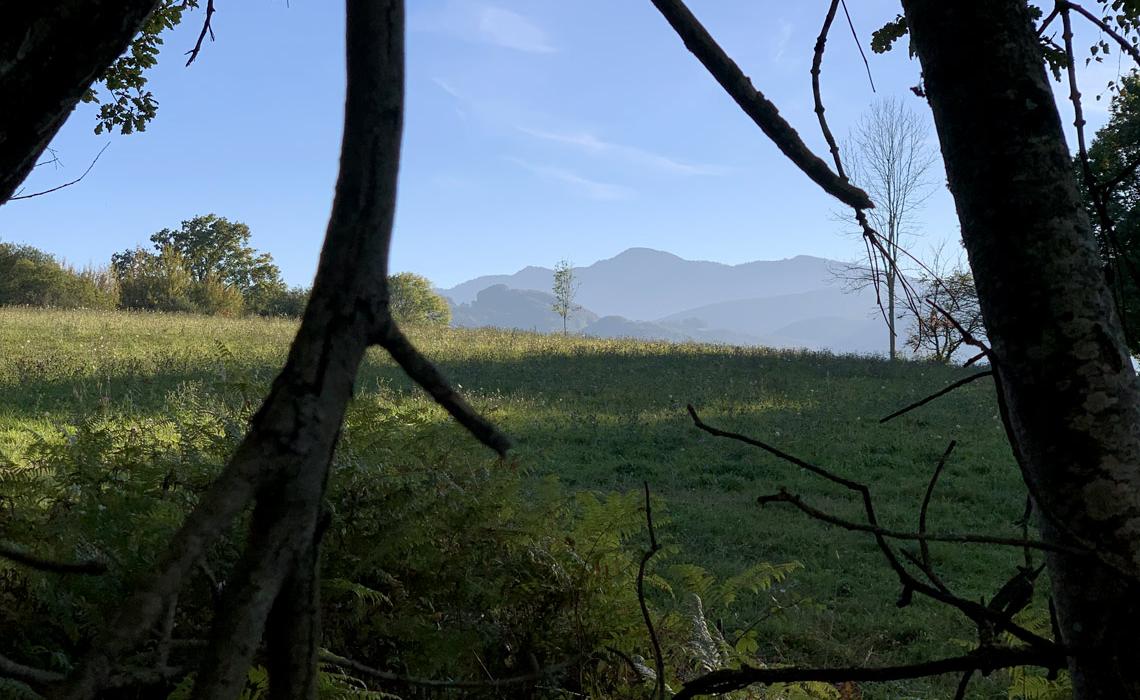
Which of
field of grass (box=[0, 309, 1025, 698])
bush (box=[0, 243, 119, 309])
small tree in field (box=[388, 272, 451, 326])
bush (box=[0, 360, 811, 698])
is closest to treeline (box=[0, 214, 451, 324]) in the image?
bush (box=[0, 243, 119, 309])

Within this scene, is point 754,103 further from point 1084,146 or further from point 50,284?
point 50,284

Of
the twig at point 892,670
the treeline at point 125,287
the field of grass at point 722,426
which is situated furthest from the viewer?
the treeline at point 125,287

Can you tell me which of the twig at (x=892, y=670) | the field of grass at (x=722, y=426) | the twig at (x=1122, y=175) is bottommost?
the field of grass at (x=722, y=426)

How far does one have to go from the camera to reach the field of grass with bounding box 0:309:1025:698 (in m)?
6.30

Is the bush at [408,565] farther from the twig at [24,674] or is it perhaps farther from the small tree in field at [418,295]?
the small tree in field at [418,295]

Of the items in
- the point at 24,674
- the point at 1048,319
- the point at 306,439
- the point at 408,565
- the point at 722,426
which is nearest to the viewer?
the point at 306,439

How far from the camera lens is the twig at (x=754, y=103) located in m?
1.17

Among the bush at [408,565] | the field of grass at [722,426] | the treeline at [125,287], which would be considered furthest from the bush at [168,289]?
the bush at [408,565]

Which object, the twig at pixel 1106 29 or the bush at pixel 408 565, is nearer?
the twig at pixel 1106 29

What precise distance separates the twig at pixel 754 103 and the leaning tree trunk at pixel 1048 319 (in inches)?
7.9

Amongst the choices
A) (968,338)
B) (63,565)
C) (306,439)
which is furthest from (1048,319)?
(63,565)

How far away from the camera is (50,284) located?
37.0m

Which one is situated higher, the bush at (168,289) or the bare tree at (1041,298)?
the bush at (168,289)

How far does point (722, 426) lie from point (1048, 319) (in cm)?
1398
